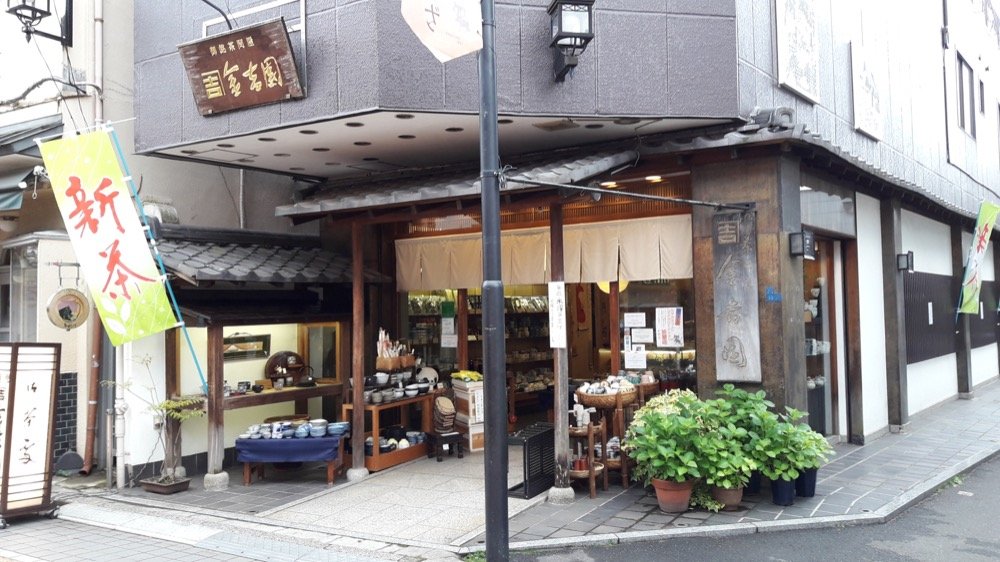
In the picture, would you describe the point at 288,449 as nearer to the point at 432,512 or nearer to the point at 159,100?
the point at 432,512

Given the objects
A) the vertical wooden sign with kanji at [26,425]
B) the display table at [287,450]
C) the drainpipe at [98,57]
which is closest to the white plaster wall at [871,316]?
the display table at [287,450]

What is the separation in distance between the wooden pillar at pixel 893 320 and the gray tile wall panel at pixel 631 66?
6953 millimetres

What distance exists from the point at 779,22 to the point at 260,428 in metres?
9.60

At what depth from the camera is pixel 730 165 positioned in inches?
386

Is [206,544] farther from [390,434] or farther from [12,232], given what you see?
[12,232]

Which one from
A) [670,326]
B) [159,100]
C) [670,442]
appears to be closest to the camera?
[670,442]

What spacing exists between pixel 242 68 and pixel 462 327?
5.99 metres

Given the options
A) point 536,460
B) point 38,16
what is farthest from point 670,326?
point 38,16

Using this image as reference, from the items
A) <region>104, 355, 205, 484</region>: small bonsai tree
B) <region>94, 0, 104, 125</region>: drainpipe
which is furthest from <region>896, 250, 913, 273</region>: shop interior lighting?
<region>94, 0, 104, 125</region>: drainpipe

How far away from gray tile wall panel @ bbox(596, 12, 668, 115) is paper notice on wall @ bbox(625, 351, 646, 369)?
3496 millimetres

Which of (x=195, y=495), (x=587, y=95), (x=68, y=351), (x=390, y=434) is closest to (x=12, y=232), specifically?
(x=68, y=351)

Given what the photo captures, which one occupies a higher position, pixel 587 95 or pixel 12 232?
pixel 587 95

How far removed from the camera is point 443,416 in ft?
38.3

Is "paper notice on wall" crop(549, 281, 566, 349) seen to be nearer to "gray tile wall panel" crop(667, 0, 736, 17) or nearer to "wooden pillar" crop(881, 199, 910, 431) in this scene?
"gray tile wall panel" crop(667, 0, 736, 17)
